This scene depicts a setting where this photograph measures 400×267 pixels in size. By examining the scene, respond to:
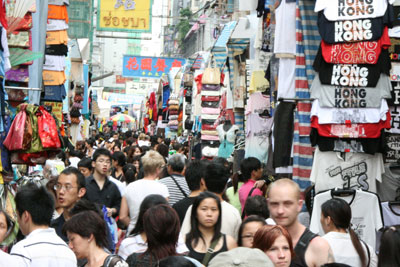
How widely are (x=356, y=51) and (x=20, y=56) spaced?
14.5ft

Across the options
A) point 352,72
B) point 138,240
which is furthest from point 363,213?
point 138,240

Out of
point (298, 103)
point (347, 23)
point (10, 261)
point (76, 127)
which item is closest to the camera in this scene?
point (10, 261)

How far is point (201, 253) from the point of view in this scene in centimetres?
583

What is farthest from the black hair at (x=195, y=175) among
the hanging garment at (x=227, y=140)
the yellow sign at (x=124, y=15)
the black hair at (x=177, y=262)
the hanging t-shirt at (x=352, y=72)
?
the yellow sign at (x=124, y=15)

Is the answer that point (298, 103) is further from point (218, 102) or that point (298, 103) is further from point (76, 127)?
point (76, 127)

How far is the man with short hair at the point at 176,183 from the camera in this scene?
8922 mm

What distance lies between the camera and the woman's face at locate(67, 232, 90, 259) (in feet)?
17.2

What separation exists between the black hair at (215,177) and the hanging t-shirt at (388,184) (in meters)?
2.92

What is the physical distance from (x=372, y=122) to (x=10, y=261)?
5.73 metres

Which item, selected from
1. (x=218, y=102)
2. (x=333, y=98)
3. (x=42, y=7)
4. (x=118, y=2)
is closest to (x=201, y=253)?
(x=333, y=98)

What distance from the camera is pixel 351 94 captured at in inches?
372

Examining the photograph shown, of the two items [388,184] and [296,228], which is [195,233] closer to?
[296,228]

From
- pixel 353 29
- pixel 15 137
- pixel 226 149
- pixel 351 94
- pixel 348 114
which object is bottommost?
pixel 226 149

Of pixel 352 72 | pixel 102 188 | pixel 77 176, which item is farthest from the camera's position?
pixel 352 72
